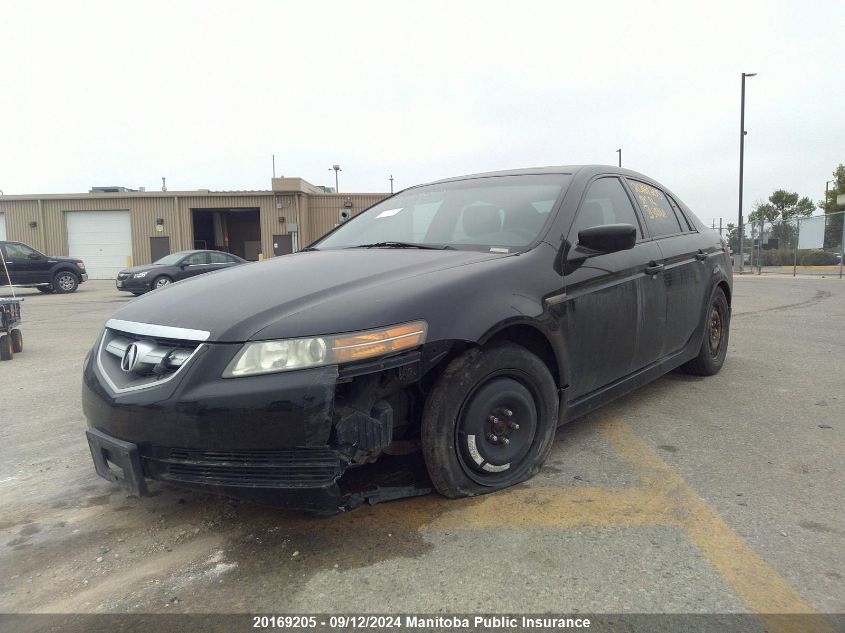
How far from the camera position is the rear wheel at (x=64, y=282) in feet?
56.4

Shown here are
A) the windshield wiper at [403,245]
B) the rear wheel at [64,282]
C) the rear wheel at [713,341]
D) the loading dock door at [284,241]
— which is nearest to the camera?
the windshield wiper at [403,245]

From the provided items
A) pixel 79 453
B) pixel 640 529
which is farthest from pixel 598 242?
pixel 79 453

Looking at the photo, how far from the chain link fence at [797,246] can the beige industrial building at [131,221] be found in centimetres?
1662

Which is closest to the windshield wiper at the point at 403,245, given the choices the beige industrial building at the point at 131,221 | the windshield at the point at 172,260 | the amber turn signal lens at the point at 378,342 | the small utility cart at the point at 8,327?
the amber turn signal lens at the point at 378,342

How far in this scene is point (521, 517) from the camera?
91.0 inches

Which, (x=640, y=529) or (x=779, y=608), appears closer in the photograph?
(x=779, y=608)

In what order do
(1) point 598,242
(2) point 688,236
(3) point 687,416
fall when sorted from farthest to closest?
(2) point 688,236, (3) point 687,416, (1) point 598,242

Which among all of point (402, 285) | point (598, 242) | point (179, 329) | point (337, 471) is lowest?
point (337, 471)

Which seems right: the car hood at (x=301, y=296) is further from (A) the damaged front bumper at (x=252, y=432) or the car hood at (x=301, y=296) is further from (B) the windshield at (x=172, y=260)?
(B) the windshield at (x=172, y=260)

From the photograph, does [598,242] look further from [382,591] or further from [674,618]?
[382,591]

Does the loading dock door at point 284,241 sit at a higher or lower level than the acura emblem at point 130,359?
higher

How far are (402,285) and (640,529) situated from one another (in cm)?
133

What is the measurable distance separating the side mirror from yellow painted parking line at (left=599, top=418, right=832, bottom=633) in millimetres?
1094

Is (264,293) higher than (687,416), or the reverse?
(264,293)
